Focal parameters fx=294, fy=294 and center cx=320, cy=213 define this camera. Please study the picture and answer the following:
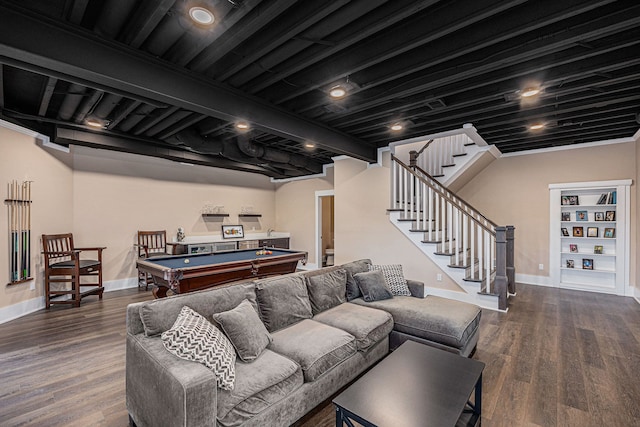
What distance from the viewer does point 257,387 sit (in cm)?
175

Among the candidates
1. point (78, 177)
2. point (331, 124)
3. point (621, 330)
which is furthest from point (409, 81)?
point (78, 177)

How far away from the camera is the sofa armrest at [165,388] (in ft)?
4.97

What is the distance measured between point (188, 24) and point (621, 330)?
583cm

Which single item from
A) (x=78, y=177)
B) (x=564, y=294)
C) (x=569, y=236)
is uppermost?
(x=78, y=177)

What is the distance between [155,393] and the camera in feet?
5.64

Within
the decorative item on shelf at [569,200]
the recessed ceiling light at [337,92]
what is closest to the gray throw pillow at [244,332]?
the recessed ceiling light at [337,92]

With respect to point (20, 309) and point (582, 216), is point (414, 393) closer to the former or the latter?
point (20, 309)

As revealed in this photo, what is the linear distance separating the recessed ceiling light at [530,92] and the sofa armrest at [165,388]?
402 cm

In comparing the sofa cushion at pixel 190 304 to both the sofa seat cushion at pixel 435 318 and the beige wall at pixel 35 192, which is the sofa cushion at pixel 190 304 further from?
the beige wall at pixel 35 192

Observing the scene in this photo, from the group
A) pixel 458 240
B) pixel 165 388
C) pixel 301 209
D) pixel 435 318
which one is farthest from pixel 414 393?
pixel 301 209

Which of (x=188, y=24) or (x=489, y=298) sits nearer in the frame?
(x=188, y=24)

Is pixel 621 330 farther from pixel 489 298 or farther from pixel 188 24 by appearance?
pixel 188 24

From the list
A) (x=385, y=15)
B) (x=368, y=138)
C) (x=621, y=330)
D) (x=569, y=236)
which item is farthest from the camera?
(x=569, y=236)

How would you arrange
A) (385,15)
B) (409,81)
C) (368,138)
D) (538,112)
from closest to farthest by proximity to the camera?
(385,15), (409,81), (538,112), (368,138)
